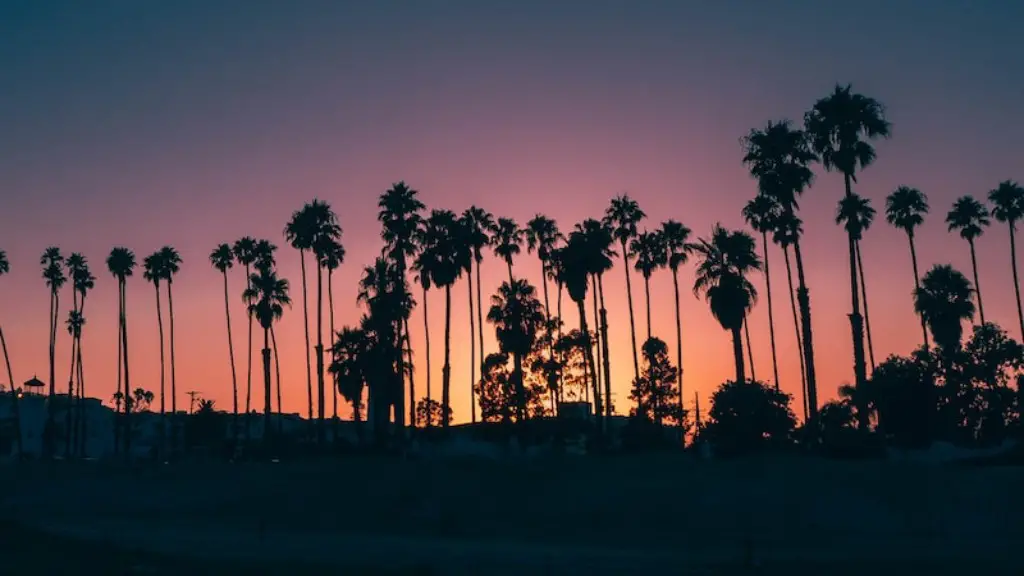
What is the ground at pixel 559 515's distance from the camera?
30125 mm

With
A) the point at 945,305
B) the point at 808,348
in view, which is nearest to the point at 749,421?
the point at 808,348

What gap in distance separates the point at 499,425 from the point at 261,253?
24.2 m

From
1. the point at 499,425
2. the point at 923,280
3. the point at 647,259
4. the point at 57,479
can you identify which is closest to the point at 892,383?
the point at 923,280

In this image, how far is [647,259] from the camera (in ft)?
248

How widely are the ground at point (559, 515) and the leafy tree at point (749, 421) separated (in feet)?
10.0

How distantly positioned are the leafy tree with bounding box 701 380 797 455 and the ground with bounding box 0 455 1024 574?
305 cm

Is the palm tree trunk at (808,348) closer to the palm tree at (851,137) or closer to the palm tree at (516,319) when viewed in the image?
the palm tree at (851,137)

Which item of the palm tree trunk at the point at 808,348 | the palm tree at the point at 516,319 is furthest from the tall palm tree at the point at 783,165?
the palm tree at the point at 516,319

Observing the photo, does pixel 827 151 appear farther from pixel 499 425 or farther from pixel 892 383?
pixel 499 425

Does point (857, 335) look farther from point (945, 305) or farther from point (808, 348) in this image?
point (945, 305)

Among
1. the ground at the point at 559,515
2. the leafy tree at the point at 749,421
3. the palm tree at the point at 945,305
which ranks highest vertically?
the palm tree at the point at 945,305

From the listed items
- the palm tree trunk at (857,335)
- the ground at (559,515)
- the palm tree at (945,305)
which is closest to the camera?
the ground at (559,515)

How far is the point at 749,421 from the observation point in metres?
52.3

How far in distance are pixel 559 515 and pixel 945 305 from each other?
3755 cm
